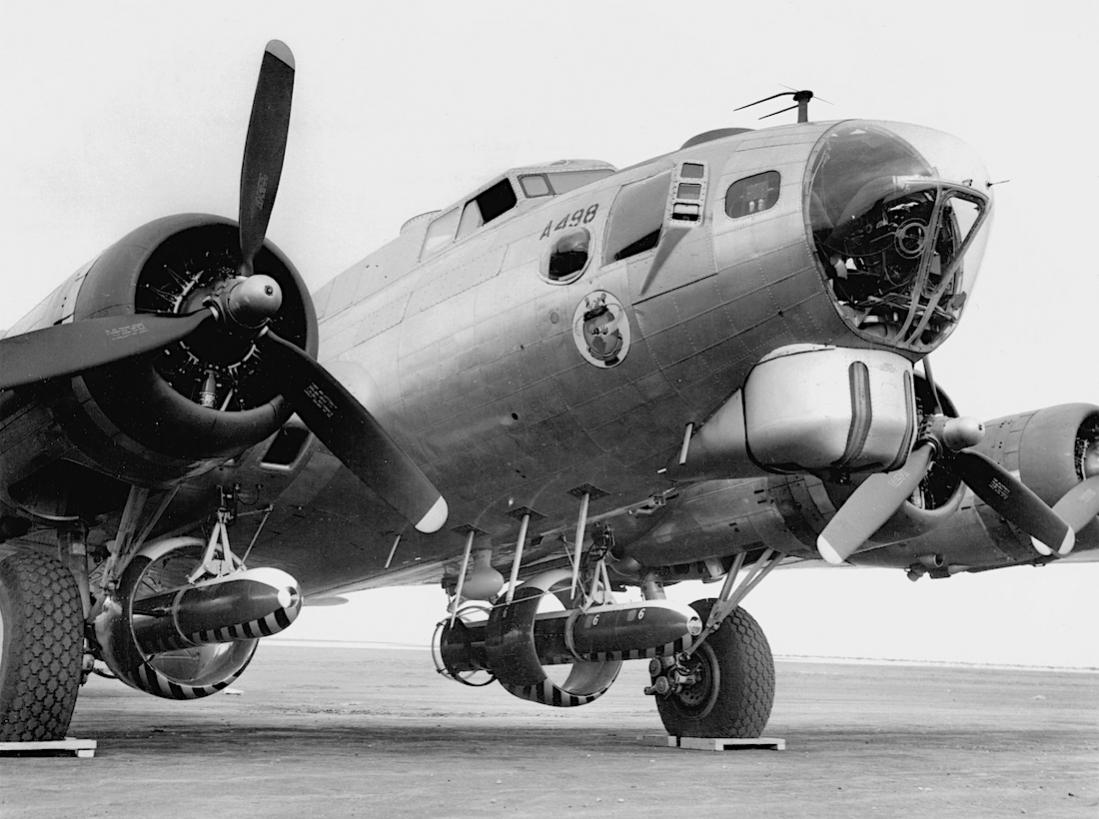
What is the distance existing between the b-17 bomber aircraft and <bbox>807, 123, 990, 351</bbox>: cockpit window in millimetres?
21

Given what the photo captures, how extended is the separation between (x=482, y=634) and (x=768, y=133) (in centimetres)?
504

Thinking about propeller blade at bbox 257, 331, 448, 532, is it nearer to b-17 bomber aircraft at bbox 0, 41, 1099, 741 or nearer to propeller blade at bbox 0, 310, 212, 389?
b-17 bomber aircraft at bbox 0, 41, 1099, 741

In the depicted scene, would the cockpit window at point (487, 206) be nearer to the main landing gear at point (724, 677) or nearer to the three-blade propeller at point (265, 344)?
the three-blade propeller at point (265, 344)

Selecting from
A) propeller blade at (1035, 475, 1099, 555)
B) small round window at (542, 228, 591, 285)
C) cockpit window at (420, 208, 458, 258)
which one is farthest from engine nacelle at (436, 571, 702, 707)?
propeller blade at (1035, 475, 1099, 555)

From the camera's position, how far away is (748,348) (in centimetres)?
822

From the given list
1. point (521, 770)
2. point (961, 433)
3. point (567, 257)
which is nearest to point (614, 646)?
point (521, 770)

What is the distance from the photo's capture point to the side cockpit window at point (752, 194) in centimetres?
802

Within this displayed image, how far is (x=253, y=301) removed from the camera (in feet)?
26.8

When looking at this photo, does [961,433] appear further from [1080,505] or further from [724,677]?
[724,677]

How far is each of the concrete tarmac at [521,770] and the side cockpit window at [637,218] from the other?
12.2 ft

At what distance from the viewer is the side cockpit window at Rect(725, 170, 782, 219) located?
26.3ft

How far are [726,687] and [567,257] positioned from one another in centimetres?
581

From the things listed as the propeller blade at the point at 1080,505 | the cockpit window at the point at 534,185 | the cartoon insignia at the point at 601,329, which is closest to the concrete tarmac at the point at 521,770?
the propeller blade at the point at 1080,505

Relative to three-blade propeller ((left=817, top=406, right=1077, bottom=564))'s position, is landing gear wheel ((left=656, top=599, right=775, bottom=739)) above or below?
below
